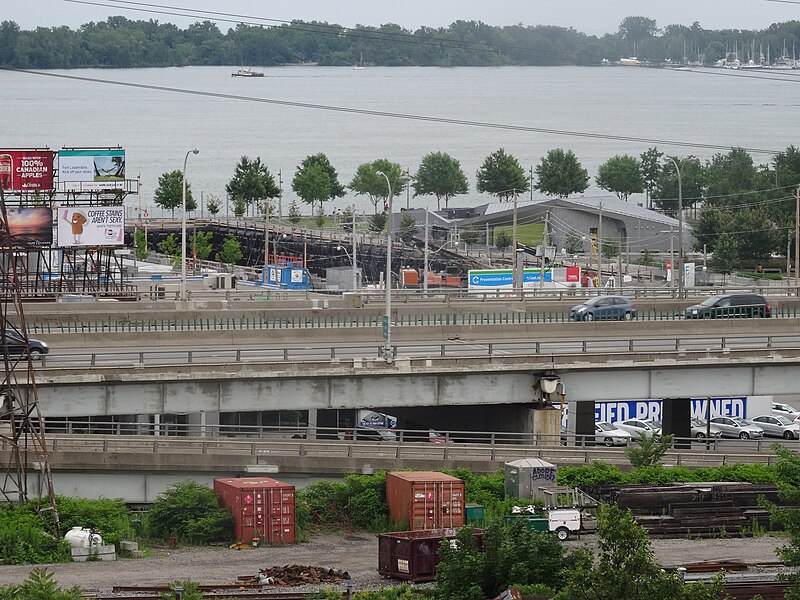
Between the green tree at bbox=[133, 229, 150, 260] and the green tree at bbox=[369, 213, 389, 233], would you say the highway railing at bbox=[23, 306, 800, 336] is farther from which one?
the green tree at bbox=[369, 213, 389, 233]

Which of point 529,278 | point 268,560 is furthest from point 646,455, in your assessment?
point 529,278

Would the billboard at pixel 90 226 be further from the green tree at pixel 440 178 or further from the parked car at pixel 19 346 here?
the green tree at pixel 440 178

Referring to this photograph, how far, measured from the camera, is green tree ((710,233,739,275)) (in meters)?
98.2

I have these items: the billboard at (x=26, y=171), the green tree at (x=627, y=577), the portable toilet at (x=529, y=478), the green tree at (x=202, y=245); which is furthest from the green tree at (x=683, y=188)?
the green tree at (x=627, y=577)

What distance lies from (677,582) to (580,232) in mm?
Answer: 99058

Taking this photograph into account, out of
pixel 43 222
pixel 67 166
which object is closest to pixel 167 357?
pixel 43 222

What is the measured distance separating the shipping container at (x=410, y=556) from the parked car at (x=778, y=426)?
2967 centimetres

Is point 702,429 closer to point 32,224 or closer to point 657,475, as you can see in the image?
point 657,475

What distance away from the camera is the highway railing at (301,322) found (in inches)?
1911

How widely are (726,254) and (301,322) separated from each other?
180 ft

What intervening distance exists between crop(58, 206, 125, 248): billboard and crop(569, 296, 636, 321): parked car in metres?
25.7

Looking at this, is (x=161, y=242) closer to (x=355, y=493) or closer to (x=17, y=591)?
(x=355, y=493)

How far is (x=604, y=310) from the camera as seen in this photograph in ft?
175

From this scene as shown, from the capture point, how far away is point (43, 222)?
66.6m
